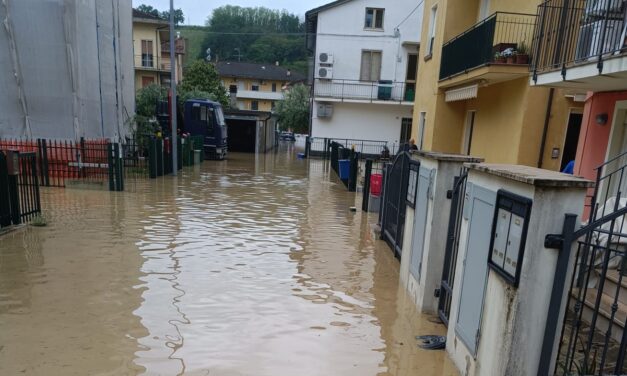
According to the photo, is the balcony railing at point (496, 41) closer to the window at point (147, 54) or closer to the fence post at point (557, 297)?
the fence post at point (557, 297)

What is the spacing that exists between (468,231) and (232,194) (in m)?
10.1

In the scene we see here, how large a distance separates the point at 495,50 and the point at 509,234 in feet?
27.4

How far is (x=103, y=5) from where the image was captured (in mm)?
16547

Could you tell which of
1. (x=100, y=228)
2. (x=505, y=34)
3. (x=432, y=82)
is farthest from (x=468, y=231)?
(x=432, y=82)

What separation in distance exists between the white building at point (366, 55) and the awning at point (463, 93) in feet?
48.1

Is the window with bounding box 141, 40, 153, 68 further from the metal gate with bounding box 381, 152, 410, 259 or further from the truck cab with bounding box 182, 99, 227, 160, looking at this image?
the metal gate with bounding box 381, 152, 410, 259

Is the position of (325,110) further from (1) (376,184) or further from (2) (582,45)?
(2) (582,45)

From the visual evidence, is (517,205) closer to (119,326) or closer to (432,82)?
(119,326)

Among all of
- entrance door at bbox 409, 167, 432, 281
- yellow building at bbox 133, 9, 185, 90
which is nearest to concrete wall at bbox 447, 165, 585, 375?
entrance door at bbox 409, 167, 432, 281

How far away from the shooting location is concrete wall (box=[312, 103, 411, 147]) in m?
28.8

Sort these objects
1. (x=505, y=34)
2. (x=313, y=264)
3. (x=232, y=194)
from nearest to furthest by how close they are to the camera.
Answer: (x=313, y=264) → (x=505, y=34) → (x=232, y=194)

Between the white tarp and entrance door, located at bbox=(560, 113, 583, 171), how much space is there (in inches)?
591

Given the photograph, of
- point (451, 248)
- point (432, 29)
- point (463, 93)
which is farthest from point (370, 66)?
point (451, 248)

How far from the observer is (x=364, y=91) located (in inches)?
1109
